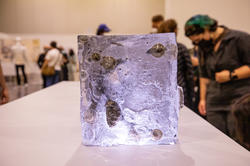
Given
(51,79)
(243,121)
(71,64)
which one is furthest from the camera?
(71,64)

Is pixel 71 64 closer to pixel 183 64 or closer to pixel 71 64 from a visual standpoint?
pixel 71 64

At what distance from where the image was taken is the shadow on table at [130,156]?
2.01 ft

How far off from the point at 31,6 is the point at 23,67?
5.82ft

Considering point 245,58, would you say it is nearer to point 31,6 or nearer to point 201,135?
point 201,135

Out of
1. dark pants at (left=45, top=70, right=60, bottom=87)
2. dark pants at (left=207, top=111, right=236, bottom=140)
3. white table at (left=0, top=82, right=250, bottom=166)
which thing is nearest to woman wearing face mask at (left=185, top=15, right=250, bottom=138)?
dark pants at (left=207, top=111, right=236, bottom=140)

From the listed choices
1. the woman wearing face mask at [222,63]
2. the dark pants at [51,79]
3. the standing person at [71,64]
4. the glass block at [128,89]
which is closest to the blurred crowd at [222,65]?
the woman wearing face mask at [222,63]

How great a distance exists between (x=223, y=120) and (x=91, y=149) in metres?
1.02

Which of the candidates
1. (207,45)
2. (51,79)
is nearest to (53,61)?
(51,79)

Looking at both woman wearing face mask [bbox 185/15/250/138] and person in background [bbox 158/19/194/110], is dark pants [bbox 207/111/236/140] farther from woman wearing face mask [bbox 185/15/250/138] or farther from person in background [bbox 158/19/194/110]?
person in background [bbox 158/19/194/110]

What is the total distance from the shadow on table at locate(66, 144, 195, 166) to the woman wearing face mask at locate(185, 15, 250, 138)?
0.81 meters

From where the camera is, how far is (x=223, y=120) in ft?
4.67

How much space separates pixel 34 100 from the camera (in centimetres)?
138

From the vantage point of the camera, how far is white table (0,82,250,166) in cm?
62

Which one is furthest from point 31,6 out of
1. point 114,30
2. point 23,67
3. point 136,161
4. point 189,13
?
point 136,161
